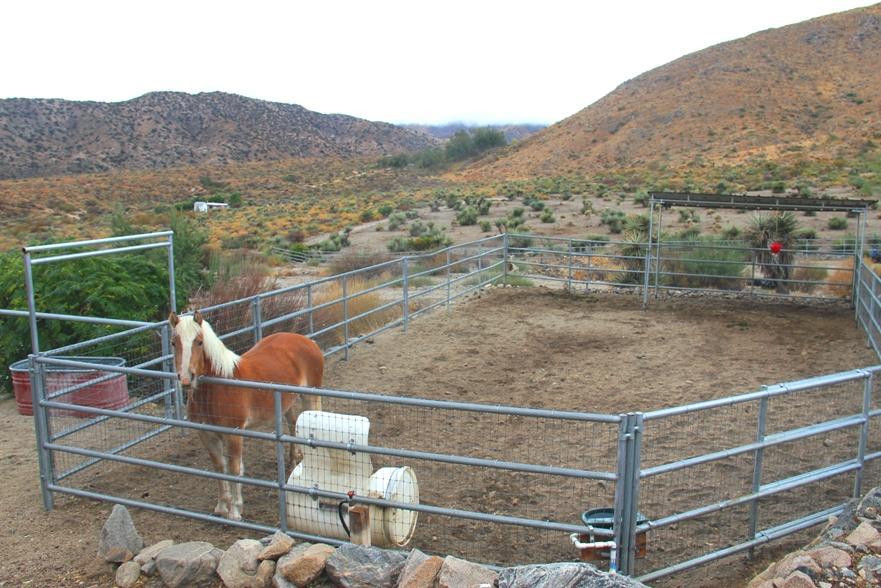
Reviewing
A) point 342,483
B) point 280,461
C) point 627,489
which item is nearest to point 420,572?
point 342,483

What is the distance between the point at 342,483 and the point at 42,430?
2569 millimetres

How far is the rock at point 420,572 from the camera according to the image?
435cm

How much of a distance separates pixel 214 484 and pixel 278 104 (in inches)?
4102

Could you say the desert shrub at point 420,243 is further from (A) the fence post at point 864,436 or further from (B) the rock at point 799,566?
(B) the rock at point 799,566

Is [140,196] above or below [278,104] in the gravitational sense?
below

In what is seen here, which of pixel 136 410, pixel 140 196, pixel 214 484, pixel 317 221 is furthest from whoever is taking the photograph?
pixel 140 196

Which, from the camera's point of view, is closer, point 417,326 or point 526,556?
point 526,556

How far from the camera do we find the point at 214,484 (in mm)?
6559

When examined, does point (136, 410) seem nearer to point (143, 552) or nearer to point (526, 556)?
point (143, 552)

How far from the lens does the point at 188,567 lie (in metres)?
4.79

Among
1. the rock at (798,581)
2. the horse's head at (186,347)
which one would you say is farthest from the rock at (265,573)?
the rock at (798,581)

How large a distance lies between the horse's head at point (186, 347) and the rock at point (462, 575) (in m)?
2.24

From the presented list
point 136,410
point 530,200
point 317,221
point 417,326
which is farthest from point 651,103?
point 136,410

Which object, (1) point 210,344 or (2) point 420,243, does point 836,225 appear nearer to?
(2) point 420,243
